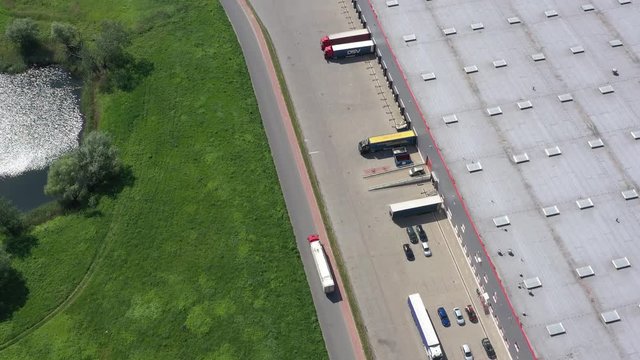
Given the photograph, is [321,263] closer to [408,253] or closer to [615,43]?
[408,253]

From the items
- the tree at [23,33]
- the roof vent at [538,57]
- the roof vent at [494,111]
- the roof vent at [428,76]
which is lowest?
the roof vent at [494,111]

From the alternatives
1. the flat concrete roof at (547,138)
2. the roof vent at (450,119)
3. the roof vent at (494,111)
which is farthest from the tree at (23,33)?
the roof vent at (494,111)

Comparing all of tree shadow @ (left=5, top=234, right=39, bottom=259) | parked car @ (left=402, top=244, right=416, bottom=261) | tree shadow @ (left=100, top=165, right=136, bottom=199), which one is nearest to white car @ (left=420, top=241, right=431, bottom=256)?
parked car @ (left=402, top=244, right=416, bottom=261)

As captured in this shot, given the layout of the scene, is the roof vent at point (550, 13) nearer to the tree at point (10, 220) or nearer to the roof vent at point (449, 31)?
the roof vent at point (449, 31)

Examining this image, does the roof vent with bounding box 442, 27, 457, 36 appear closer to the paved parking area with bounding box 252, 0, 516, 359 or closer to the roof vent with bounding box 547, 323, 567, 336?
the paved parking area with bounding box 252, 0, 516, 359

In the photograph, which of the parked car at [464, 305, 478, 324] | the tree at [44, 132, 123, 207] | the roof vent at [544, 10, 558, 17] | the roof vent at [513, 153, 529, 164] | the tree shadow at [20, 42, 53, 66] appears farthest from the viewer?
the tree shadow at [20, 42, 53, 66]

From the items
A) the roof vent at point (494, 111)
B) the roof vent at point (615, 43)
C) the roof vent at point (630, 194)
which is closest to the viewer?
the roof vent at point (630, 194)

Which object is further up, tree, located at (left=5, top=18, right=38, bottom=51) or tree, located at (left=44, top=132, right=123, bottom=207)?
tree, located at (left=5, top=18, right=38, bottom=51)
